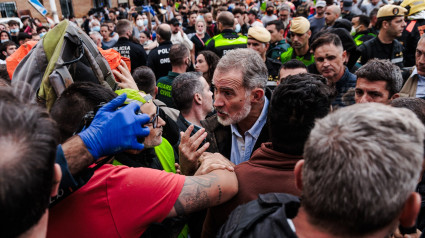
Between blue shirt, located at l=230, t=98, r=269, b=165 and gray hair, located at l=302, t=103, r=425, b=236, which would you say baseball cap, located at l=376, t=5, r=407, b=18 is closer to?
blue shirt, located at l=230, t=98, r=269, b=165

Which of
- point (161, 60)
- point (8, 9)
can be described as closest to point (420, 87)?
point (161, 60)

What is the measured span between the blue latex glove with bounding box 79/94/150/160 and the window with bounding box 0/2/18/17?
2114cm

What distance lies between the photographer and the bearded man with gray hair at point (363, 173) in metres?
0.85

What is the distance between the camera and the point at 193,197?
153 cm

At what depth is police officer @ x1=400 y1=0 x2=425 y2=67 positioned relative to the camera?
475cm

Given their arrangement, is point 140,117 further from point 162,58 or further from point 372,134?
point 162,58

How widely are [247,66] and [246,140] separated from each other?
0.57 meters

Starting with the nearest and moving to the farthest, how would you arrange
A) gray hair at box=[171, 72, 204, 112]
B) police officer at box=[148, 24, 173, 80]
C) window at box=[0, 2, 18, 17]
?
gray hair at box=[171, 72, 204, 112], police officer at box=[148, 24, 173, 80], window at box=[0, 2, 18, 17]

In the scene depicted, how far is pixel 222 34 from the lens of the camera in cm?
647

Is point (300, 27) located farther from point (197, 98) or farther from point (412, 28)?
point (197, 98)

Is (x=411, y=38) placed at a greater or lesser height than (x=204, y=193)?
greater

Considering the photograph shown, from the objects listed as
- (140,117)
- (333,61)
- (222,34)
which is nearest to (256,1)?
(222,34)

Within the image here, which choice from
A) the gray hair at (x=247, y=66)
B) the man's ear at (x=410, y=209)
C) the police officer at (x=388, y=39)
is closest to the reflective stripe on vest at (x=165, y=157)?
the gray hair at (x=247, y=66)

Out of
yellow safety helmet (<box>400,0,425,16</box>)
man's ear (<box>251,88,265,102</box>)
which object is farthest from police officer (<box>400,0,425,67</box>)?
man's ear (<box>251,88,265,102</box>)
